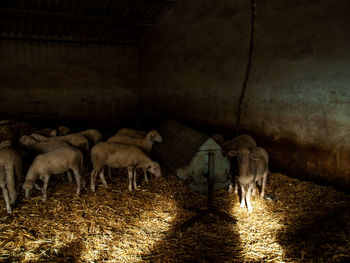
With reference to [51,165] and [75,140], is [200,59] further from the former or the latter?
[51,165]

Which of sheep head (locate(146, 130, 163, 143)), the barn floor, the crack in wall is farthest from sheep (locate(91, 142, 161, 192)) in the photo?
the crack in wall

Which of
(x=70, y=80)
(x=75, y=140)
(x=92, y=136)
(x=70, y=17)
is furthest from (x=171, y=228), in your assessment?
(x=70, y=80)

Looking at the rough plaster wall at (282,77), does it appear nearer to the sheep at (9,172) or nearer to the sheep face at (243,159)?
the sheep face at (243,159)

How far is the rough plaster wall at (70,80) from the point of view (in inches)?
462

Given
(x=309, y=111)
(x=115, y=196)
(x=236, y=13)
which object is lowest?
(x=115, y=196)

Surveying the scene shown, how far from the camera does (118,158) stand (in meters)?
5.74

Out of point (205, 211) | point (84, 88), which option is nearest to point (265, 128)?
point (205, 211)

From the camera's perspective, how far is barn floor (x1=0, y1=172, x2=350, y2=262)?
357cm

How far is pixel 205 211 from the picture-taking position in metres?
4.50

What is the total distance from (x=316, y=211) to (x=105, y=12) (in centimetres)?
1047

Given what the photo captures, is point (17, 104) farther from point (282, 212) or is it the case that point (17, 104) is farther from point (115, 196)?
point (282, 212)

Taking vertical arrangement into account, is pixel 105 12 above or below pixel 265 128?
above

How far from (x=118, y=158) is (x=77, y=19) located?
741cm

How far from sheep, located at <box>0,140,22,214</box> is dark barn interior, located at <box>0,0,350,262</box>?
0.07 metres
